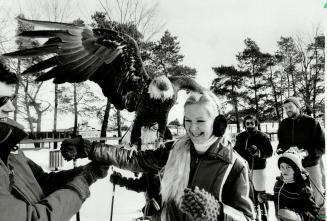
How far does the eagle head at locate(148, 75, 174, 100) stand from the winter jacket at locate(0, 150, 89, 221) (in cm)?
160

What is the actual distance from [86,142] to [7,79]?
0.38m

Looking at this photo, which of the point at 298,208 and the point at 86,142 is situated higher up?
the point at 86,142

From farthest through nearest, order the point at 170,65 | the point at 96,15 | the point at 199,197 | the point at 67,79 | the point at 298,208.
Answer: the point at 170,65 < the point at 96,15 < the point at 67,79 < the point at 298,208 < the point at 199,197

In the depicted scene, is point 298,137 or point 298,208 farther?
point 298,137

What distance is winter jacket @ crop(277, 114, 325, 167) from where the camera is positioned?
2602 mm

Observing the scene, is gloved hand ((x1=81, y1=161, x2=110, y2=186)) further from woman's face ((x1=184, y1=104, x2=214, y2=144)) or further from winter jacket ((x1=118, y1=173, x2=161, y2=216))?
winter jacket ((x1=118, y1=173, x2=161, y2=216))

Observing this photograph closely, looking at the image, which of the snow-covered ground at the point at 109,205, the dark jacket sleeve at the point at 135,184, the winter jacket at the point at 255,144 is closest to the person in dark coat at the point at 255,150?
the winter jacket at the point at 255,144

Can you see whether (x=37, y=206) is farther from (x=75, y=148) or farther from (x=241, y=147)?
(x=241, y=147)

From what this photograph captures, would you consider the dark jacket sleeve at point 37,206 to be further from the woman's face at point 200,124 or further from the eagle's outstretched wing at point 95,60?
the eagle's outstretched wing at point 95,60


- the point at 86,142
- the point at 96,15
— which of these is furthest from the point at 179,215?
the point at 96,15

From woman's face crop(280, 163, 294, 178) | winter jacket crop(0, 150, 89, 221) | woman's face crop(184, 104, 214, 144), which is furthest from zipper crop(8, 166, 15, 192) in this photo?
woman's face crop(280, 163, 294, 178)

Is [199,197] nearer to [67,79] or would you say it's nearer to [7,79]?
[7,79]

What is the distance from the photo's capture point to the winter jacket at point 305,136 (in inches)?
102

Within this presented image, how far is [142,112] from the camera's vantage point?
263cm
